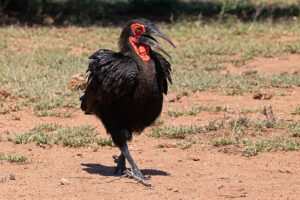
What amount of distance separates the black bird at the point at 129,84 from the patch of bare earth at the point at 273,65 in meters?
5.48

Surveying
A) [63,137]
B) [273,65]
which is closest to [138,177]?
[63,137]

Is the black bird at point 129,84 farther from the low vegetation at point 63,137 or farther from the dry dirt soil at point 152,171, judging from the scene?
the low vegetation at point 63,137

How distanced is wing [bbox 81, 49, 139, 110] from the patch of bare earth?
5.52 m

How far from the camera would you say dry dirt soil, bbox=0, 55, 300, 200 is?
4.99m

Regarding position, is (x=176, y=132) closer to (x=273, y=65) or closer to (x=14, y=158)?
(x=14, y=158)

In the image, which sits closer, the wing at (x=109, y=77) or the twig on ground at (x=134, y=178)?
the twig on ground at (x=134, y=178)

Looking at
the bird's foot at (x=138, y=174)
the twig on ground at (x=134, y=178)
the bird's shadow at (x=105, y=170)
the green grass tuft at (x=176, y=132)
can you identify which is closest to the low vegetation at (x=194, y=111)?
the green grass tuft at (x=176, y=132)

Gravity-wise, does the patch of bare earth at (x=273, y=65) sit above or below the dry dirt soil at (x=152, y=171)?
above

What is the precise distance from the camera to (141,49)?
5531 millimetres

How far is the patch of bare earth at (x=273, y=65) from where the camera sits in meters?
10.9

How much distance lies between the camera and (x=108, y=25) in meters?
14.9

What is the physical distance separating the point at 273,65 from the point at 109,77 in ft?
20.9

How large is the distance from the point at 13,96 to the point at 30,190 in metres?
3.74

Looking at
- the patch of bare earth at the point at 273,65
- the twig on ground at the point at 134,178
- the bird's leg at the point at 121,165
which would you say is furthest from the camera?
the patch of bare earth at the point at 273,65
